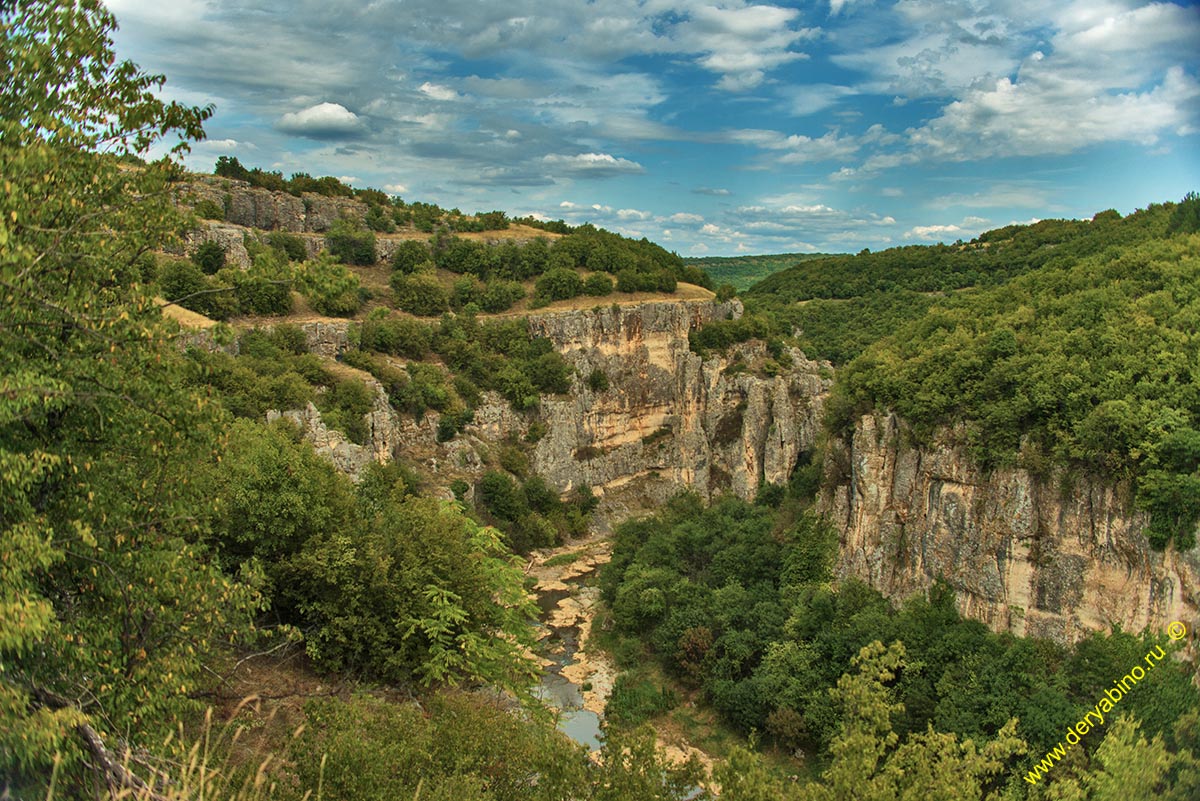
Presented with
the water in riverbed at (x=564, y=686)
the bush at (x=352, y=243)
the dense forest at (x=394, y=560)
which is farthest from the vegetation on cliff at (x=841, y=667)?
the bush at (x=352, y=243)

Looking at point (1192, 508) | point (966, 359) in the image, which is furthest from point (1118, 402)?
point (966, 359)

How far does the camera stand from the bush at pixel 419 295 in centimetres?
4756

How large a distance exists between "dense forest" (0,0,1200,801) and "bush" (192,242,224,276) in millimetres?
241

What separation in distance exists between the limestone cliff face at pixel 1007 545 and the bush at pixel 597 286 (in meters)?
27.8

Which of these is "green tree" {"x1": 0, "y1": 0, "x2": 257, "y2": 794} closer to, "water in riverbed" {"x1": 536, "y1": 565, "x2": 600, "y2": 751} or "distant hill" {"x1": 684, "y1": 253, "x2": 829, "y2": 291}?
"water in riverbed" {"x1": 536, "y1": 565, "x2": 600, "y2": 751}

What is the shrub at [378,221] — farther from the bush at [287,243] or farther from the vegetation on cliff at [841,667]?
the vegetation on cliff at [841,667]

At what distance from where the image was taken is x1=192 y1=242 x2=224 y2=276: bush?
40.2 metres

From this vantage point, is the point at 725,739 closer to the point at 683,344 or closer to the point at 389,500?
the point at 389,500

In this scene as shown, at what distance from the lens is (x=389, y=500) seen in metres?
22.5

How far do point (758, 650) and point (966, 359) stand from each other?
10.5 metres

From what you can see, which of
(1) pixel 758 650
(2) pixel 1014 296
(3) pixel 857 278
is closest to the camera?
(1) pixel 758 650

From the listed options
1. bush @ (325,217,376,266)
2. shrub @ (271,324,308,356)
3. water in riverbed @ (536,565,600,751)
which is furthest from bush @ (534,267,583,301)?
water in riverbed @ (536,565,600,751)

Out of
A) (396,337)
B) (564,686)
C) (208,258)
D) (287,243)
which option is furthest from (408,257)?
(564,686)

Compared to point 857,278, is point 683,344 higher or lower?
lower
